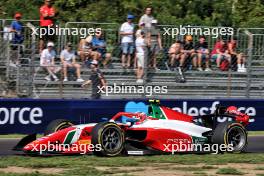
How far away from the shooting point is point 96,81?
16.1m

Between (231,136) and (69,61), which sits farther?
(69,61)

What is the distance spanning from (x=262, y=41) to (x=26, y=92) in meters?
6.19

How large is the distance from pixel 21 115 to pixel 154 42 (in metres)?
3.85

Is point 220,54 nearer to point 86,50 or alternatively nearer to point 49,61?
point 86,50

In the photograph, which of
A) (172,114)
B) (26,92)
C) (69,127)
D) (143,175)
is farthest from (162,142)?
(26,92)

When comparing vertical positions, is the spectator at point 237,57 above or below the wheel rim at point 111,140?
above

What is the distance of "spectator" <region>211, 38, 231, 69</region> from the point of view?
17172 mm

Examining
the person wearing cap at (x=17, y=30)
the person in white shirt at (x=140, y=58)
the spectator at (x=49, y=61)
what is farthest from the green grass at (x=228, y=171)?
the person wearing cap at (x=17, y=30)

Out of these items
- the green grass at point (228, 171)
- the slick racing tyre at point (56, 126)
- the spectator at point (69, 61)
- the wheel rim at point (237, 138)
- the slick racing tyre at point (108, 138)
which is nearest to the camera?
the green grass at point (228, 171)

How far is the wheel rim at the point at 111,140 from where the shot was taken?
37.5 ft

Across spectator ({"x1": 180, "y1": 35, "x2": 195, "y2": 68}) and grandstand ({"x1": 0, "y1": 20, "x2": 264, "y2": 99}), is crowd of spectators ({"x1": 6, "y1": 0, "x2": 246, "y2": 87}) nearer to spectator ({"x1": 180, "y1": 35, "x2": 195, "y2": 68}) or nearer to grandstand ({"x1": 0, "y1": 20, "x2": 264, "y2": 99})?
spectator ({"x1": 180, "y1": 35, "x2": 195, "y2": 68})

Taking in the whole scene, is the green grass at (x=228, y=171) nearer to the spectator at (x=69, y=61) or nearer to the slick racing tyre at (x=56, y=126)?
the slick racing tyre at (x=56, y=126)

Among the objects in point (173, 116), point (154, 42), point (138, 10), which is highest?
point (138, 10)

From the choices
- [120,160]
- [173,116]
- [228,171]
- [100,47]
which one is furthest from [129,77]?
[228,171]
